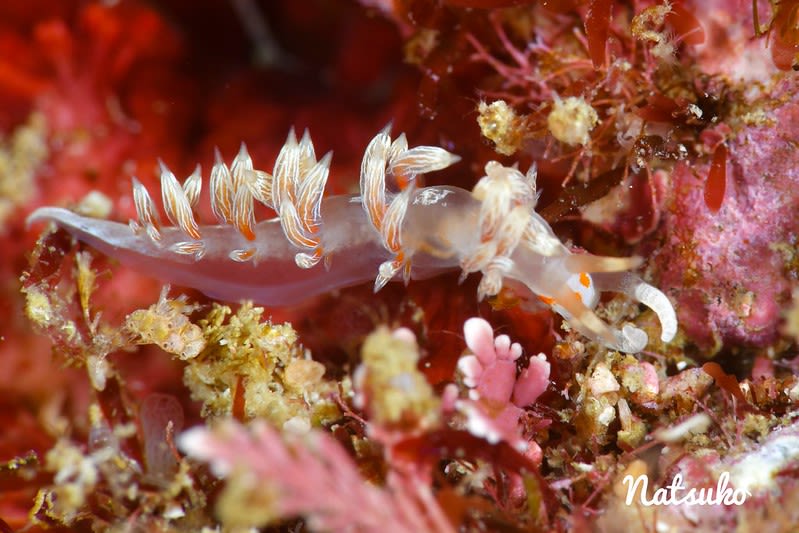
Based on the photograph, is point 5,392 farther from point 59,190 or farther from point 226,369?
point 226,369

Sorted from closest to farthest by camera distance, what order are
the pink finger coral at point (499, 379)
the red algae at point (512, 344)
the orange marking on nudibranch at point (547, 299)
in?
the red algae at point (512, 344)
the pink finger coral at point (499, 379)
the orange marking on nudibranch at point (547, 299)

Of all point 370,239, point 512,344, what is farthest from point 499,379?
point 370,239

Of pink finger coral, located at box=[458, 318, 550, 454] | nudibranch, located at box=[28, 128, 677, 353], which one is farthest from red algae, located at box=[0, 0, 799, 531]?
nudibranch, located at box=[28, 128, 677, 353]

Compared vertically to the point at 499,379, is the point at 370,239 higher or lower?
higher

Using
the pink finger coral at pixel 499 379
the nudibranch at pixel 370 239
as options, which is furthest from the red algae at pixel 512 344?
the nudibranch at pixel 370 239

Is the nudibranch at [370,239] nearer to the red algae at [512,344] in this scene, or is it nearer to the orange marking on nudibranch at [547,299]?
the orange marking on nudibranch at [547,299]

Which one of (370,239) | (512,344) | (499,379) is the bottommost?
(499,379)

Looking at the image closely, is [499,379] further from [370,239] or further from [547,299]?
[370,239]
